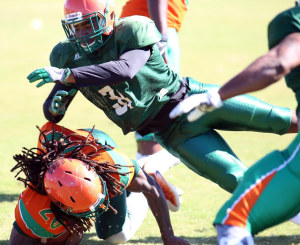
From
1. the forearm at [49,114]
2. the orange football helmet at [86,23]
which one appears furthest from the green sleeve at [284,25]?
the forearm at [49,114]

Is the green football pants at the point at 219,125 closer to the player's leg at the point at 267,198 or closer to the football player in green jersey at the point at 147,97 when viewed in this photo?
the football player in green jersey at the point at 147,97

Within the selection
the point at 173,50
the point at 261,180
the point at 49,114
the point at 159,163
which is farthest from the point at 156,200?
the point at 173,50

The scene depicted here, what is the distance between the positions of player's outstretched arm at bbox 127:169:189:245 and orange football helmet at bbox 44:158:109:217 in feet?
1.09

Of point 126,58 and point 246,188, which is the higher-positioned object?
point 126,58

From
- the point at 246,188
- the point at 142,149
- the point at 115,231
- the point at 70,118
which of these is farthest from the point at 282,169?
the point at 70,118

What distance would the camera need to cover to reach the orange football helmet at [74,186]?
3.35 meters

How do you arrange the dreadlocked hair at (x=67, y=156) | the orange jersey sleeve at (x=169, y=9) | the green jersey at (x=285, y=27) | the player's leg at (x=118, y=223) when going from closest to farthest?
the green jersey at (x=285, y=27) < the dreadlocked hair at (x=67, y=156) < the player's leg at (x=118, y=223) < the orange jersey sleeve at (x=169, y=9)

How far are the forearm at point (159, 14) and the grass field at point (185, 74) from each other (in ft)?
4.86

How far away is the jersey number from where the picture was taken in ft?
12.3

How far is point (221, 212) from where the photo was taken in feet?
8.87

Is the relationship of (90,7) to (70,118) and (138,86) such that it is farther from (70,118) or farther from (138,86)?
(70,118)

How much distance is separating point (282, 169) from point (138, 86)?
133 cm

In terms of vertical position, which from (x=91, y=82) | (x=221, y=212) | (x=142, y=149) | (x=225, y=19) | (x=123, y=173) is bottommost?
(x=225, y=19)

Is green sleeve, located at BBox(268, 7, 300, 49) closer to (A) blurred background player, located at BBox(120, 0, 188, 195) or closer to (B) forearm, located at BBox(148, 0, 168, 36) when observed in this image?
(A) blurred background player, located at BBox(120, 0, 188, 195)
